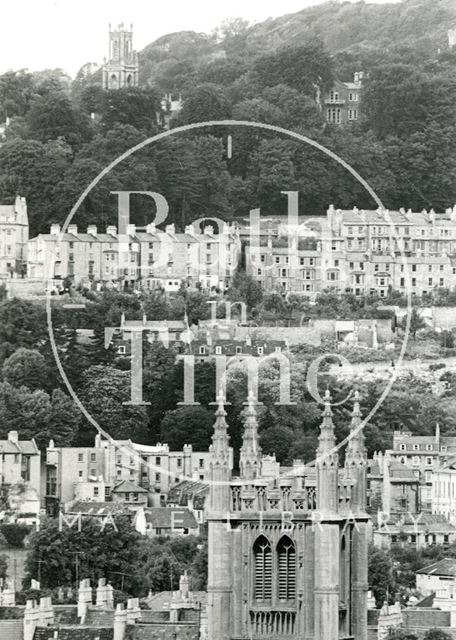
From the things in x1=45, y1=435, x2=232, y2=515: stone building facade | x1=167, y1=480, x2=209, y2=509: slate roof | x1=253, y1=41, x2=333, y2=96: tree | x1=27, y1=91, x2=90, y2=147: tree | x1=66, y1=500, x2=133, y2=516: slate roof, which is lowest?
x1=66, y1=500, x2=133, y2=516: slate roof

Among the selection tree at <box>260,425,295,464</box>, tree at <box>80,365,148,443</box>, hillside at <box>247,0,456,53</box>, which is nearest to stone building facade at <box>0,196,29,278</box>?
tree at <box>80,365,148,443</box>

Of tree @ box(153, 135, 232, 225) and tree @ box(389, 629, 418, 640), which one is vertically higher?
tree @ box(153, 135, 232, 225)

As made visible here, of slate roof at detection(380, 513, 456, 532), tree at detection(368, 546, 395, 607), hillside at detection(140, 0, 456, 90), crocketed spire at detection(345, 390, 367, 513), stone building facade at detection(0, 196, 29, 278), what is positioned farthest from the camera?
hillside at detection(140, 0, 456, 90)

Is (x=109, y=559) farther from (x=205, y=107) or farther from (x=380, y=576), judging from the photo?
(x=205, y=107)

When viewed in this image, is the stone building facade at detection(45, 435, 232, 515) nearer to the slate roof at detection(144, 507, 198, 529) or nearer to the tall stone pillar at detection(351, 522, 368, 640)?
the slate roof at detection(144, 507, 198, 529)

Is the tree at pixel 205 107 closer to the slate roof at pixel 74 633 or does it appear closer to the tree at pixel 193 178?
the tree at pixel 193 178

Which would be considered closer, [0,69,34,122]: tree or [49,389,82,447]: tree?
[49,389,82,447]: tree
